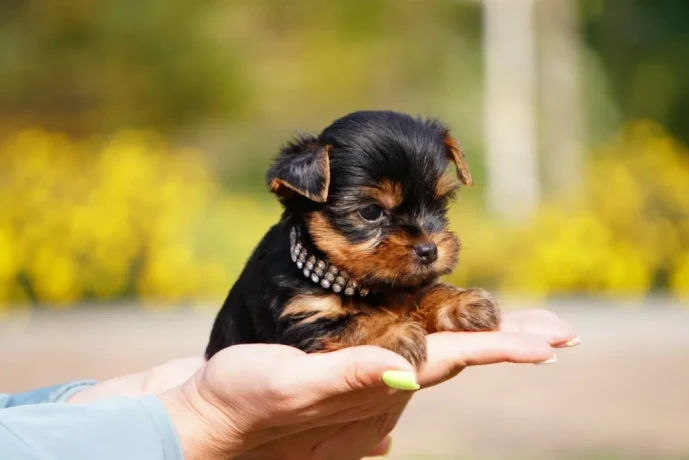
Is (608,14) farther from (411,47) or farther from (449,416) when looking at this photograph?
(449,416)

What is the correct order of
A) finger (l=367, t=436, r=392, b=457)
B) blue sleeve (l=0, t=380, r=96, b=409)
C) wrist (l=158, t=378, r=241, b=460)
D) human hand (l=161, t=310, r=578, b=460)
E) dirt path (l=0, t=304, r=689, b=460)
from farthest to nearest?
dirt path (l=0, t=304, r=689, b=460)
finger (l=367, t=436, r=392, b=457)
blue sleeve (l=0, t=380, r=96, b=409)
wrist (l=158, t=378, r=241, b=460)
human hand (l=161, t=310, r=578, b=460)

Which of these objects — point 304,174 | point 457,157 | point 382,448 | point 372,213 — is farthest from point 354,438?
point 457,157

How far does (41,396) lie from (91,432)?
3.57ft

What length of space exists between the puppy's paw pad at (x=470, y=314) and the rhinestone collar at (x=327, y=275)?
1.06 ft

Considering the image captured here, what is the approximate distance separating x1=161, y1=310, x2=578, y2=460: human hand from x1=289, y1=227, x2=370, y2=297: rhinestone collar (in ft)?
1.23

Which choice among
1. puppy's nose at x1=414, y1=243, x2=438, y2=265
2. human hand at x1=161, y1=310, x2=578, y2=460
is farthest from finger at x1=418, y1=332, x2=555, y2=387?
puppy's nose at x1=414, y1=243, x2=438, y2=265

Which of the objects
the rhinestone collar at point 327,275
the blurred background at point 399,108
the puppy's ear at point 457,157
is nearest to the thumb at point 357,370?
the rhinestone collar at point 327,275

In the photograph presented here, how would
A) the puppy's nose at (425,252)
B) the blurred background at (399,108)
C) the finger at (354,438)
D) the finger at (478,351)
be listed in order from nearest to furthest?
the finger at (478,351), the puppy's nose at (425,252), the finger at (354,438), the blurred background at (399,108)

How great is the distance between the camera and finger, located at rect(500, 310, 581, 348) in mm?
3352

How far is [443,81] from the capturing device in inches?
631

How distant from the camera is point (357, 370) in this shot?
2771mm

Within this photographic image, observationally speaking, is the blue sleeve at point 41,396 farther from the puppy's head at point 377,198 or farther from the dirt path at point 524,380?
the dirt path at point 524,380

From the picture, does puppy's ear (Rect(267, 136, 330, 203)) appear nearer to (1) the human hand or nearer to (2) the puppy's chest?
(2) the puppy's chest

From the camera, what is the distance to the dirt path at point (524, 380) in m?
7.58
